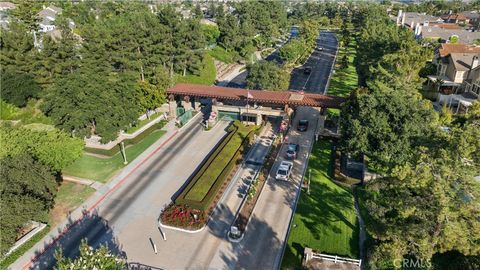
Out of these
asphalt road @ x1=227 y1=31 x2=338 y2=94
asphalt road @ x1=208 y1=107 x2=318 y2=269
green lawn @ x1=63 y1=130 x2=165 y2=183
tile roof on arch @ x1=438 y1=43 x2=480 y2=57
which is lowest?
asphalt road @ x1=227 y1=31 x2=338 y2=94

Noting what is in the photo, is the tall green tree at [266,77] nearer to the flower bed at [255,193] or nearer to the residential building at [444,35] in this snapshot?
the flower bed at [255,193]

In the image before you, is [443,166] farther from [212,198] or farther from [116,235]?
[116,235]

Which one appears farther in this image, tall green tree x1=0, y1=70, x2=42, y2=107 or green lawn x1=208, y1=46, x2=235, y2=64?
green lawn x1=208, y1=46, x2=235, y2=64

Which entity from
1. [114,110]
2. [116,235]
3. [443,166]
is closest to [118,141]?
[114,110]

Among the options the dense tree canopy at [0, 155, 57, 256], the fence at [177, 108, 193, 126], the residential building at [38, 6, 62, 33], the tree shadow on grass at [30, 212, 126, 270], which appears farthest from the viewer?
the residential building at [38, 6, 62, 33]

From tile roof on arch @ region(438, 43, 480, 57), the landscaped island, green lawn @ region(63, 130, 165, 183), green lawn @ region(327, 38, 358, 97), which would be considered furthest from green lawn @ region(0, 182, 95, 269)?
tile roof on arch @ region(438, 43, 480, 57)

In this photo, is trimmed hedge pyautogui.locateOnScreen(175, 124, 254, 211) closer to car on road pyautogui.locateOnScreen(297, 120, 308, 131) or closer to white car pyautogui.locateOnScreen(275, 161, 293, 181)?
white car pyautogui.locateOnScreen(275, 161, 293, 181)
